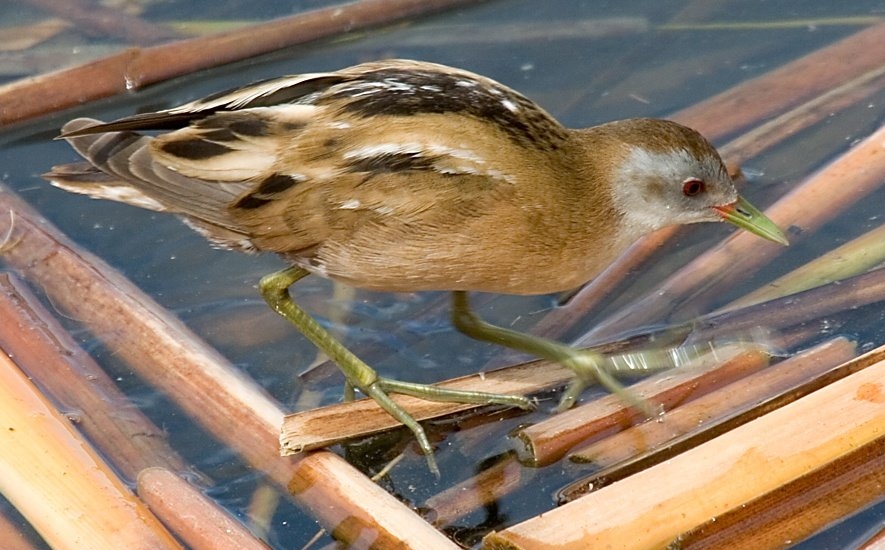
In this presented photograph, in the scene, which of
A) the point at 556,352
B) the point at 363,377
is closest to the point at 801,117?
the point at 556,352

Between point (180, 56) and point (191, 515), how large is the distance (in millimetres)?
2465

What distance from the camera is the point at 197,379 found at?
380 cm

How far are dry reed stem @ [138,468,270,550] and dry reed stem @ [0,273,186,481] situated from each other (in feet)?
0.43

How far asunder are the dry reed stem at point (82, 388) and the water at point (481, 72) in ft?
0.25

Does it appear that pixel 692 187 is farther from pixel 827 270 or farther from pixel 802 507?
pixel 802 507

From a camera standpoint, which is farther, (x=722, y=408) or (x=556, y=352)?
A: (x=556, y=352)

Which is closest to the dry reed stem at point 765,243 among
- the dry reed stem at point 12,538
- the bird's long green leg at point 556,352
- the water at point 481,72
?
the water at point 481,72

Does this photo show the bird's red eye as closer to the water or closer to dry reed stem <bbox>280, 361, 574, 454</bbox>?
the water

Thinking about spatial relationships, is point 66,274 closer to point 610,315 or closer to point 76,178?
point 76,178

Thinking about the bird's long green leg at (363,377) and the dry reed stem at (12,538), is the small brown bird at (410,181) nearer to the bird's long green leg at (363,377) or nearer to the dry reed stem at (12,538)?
the bird's long green leg at (363,377)

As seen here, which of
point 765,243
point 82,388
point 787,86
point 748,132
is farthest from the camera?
point 787,86

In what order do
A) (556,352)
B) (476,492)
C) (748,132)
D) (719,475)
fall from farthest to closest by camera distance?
1. (748,132)
2. (556,352)
3. (476,492)
4. (719,475)

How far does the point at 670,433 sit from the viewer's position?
3641mm

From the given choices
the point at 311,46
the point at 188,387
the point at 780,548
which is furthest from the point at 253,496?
the point at 311,46
